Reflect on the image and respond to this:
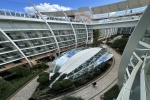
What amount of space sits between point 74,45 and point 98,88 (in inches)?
1115

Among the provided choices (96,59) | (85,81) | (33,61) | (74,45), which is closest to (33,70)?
(33,61)

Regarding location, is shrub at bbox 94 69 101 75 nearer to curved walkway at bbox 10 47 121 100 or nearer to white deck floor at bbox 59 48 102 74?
curved walkway at bbox 10 47 121 100

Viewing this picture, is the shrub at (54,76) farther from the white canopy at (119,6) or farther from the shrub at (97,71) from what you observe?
the white canopy at (119,6)

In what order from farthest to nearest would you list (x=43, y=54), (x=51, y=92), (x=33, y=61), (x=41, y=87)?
(x=43, y=54) → (x=33, y=61) → (x=41, y=87) → (x=51, y=92)

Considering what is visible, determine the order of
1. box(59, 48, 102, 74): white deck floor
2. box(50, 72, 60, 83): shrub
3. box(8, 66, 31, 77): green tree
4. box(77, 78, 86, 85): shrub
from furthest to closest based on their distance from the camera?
box(8, 66, 31, 77): green tree, box(59, 48, 102, 74): white deck floor, box(50, 72, 60, 83): shrub, box(77, 78, 86, 85): shrub

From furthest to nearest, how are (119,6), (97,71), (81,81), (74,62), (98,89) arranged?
1. (119,6)
2. (97,71)
3. (74,62)
4. (81,81)
5. (98,89)

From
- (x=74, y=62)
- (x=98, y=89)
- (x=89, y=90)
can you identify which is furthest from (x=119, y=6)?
(x=89, y=90)

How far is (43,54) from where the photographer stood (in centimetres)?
2970

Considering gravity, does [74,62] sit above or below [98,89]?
above

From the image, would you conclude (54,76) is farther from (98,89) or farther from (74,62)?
(98,89)

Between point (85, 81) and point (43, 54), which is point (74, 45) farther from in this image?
point (85, 81)

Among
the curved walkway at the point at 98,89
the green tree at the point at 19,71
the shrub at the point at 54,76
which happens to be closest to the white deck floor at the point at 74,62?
the shrub at the point at 54,76

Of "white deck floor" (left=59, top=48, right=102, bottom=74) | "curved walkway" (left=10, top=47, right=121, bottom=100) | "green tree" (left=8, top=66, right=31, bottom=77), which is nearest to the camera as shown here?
"curved walkway" (left=10, top=47, right=121, bottom=100)

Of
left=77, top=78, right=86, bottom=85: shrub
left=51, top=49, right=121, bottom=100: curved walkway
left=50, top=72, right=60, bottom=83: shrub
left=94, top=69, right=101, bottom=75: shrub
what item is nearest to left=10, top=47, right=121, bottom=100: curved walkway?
left=51, top=49, right=121, bottom=100: curved walkway
